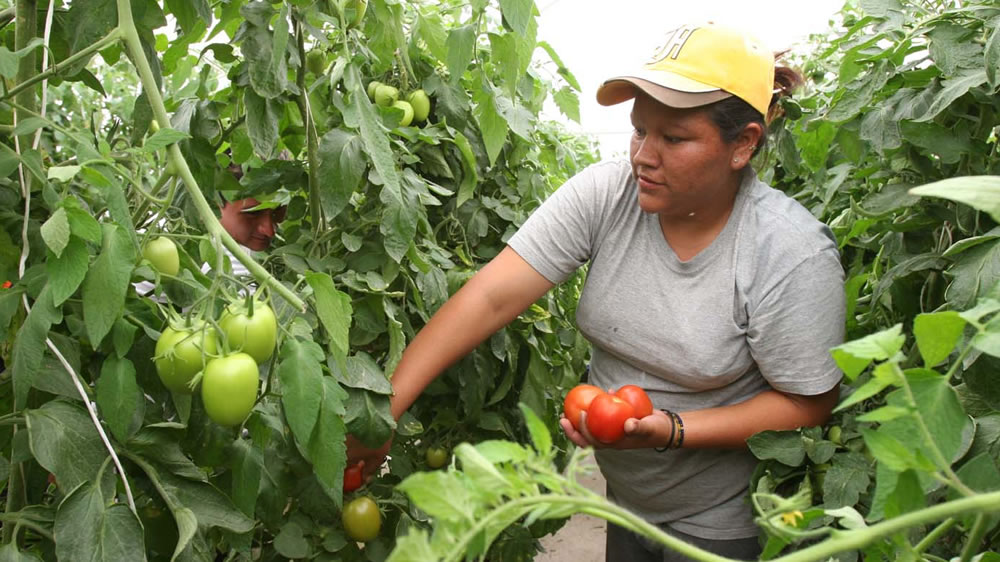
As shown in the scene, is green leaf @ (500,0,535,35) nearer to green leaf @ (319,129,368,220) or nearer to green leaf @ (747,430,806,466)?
green leaf @ (319,129,368,220)

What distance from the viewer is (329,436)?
2.70ft

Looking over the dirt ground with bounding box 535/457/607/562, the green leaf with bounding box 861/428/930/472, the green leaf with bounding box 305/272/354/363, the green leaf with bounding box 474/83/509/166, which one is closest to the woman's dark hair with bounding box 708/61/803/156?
the green leaf with bounding box 474/83/509/166

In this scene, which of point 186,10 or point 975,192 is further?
point 186,10

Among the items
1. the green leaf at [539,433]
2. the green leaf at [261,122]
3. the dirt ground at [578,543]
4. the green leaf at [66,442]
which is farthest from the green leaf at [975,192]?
the dirt ground at [578,543]

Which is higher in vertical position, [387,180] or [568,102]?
[387,180]

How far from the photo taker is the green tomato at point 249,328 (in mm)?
736

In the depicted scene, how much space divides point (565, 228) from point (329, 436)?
2.36ft

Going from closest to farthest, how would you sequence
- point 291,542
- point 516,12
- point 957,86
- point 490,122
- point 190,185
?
1. point 190,185
2. point 516,12
3. point 957,86
4. point 291,542
5. point 490,122

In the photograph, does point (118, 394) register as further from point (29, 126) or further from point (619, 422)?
point (619, 422)

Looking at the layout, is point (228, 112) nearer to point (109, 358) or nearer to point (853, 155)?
point (109, 358)

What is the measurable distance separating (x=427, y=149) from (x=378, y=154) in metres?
0.49

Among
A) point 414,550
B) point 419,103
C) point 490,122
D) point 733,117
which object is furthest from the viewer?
point 419,103

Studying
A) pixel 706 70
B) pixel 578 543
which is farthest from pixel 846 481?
pixel 578 543

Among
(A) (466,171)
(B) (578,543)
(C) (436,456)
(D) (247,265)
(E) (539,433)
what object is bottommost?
(B) (578,543)
